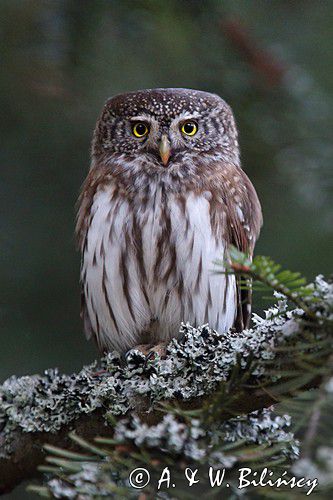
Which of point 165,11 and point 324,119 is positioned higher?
point 165,11

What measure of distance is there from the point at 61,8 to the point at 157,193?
34.3 inches

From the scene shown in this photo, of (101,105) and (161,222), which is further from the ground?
(101,105)

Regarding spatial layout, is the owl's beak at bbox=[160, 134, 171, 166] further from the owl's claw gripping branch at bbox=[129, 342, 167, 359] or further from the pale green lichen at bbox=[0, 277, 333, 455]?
the pale green lichen at bbox=[0, 277, 333, 455]

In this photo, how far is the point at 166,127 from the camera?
3.39m

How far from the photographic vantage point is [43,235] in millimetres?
3791

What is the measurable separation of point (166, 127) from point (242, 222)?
575 mm

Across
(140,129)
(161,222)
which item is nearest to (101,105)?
(140,129)

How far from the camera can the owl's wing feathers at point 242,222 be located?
10.5ft

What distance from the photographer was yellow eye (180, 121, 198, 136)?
3.46 metres

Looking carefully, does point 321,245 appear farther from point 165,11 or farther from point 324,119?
point 165,11

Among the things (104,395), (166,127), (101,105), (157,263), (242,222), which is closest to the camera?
(104,395)

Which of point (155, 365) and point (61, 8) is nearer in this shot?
point (155, 365)

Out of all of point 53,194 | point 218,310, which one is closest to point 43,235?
point 53,194

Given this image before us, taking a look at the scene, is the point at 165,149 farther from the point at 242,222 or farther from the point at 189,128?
the point at 242,222
